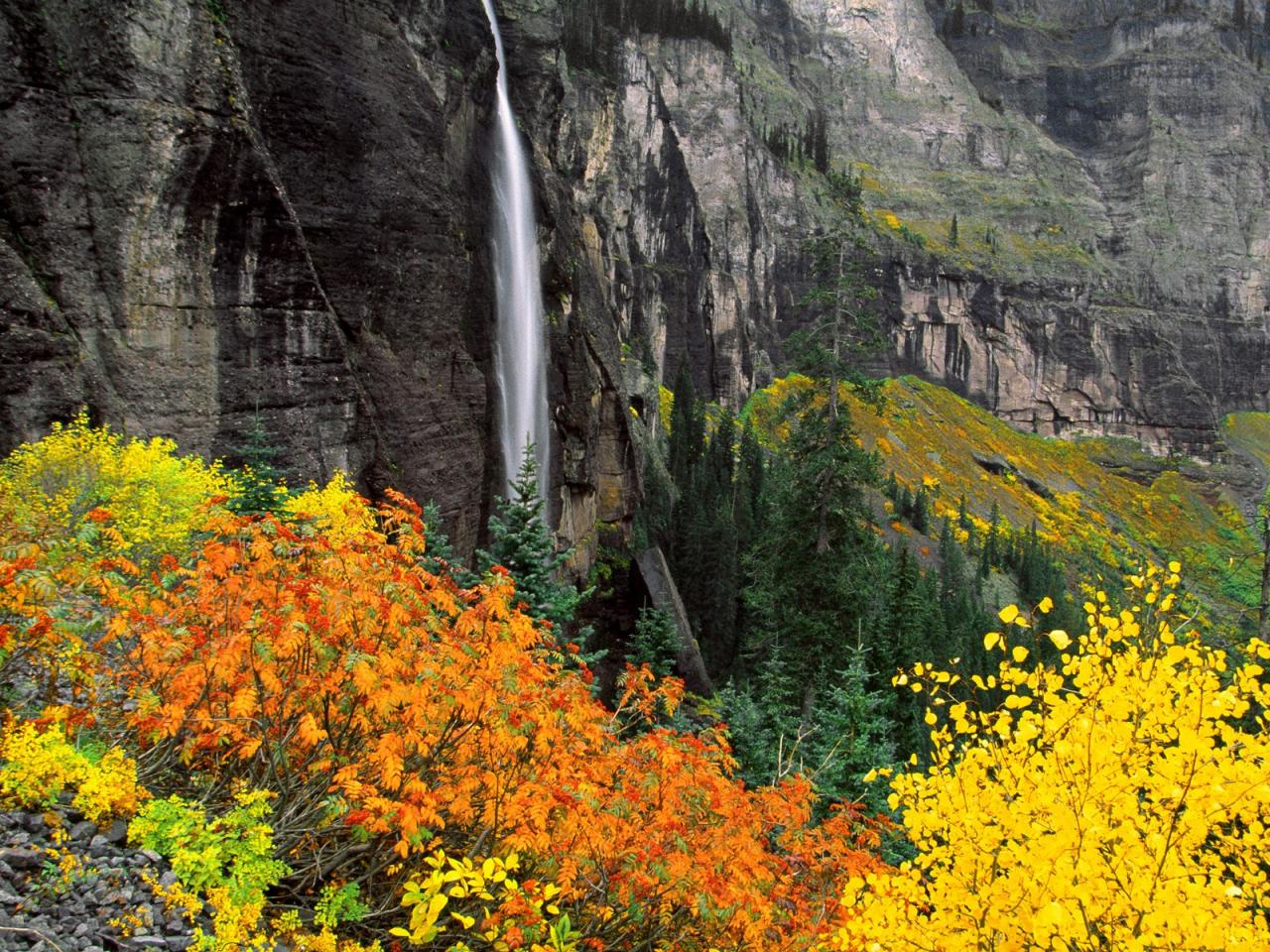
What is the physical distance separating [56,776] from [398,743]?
2736 mm

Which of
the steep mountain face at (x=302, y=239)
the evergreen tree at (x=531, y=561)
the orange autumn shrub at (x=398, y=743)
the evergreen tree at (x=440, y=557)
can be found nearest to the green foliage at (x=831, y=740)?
the evergreen tree at (x=531, y=561)

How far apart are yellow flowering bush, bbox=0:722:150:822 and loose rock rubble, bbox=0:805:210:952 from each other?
0.47 ft

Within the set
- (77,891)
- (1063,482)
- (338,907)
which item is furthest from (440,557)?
(1063,482)

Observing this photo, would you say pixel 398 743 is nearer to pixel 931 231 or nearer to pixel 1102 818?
pixel 1102 818

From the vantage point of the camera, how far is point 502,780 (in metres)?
8.25

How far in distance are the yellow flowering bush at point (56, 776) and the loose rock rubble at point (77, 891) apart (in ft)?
0.47

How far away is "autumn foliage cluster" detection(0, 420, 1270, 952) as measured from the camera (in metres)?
5.41

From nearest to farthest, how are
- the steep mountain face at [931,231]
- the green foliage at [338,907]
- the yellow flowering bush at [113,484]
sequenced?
the green foliage at [338,907]
the yellow flowering bush at [113,484]
the steep mountain face at [931,231]

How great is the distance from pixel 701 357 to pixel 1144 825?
106m

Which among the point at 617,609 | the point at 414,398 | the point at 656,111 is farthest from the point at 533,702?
the point at 656,111

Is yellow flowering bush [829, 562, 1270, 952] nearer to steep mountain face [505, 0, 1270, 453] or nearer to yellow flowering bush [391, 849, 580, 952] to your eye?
yellow flowering bush [391, 849, 580, 952]

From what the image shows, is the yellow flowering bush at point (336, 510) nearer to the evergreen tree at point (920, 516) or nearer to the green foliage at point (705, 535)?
the green foliage at point (705, 535)

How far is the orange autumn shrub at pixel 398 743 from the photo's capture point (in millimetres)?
7207

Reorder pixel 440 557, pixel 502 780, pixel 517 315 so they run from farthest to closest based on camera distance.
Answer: pixel 517 315
pixel 440 557
pixel 502 780
